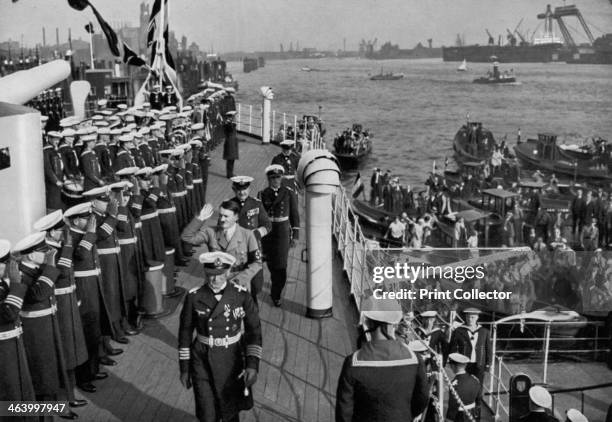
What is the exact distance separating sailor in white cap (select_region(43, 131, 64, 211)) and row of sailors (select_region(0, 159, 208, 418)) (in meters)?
2.33

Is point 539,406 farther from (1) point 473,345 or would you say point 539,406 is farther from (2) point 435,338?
(2) point 435,338

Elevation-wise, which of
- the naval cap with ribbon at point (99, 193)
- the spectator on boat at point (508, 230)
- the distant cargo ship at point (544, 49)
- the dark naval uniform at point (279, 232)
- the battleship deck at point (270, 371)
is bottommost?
the spectator on boat at point (508, 230)

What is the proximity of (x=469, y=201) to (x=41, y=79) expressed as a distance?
76.3ft

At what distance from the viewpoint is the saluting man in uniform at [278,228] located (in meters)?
5.99

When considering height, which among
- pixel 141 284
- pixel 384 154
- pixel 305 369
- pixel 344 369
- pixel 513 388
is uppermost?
pixel 344 369

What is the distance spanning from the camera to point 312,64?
148 m

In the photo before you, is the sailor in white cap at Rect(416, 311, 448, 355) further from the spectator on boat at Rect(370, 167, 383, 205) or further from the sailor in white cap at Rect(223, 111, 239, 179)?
the spectator on boat at Rect(370, 167, 383, 205)

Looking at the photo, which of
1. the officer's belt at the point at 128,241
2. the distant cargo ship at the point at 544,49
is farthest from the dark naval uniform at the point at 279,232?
the distant cargo ship at the point at 544,49

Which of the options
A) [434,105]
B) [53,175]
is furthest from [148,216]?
[434,105]

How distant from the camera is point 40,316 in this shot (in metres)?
3.76

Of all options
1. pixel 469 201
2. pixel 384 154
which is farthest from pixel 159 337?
pixel 384 154

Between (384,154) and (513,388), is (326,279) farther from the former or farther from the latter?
(384,154)

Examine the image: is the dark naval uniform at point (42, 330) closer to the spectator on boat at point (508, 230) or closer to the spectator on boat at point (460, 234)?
the spectator on boat at point (460, 234)

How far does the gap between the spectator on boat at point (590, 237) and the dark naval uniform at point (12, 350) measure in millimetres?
20511
